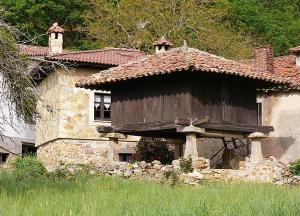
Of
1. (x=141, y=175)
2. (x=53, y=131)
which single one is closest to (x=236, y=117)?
(x=141, y=175)

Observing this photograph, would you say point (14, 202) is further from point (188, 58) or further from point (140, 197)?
point (188, 58)

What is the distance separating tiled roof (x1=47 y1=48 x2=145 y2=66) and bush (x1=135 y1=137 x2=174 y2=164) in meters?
3.99

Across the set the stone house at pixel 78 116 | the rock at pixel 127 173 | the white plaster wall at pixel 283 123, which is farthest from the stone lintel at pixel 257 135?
the stone house at pixel 78 116

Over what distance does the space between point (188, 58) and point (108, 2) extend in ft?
63.4

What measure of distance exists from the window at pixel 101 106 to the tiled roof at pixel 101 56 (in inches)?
56.3

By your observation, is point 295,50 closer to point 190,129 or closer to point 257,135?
point 257,135

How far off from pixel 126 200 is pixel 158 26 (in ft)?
84.2

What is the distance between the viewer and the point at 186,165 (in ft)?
56.1

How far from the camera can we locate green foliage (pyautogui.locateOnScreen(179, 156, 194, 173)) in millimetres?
16975

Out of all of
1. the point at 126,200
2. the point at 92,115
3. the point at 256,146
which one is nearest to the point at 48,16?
the point at 92,115

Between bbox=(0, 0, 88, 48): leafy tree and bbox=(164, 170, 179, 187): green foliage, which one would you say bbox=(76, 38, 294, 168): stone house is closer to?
bbox=(164, 170, 179, 187): green foliage

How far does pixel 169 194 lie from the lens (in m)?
10.1

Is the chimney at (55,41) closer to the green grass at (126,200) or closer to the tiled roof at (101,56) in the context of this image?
the tiled roof at (101,56)

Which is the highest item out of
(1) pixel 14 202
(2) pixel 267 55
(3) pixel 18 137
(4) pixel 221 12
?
(4) pixel 221 12
